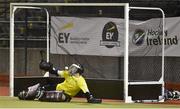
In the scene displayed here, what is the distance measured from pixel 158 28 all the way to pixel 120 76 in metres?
2.30

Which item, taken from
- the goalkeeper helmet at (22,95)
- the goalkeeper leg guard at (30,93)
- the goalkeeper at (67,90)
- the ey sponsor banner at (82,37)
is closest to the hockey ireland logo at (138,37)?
the ey sponsor banner at (82,37)

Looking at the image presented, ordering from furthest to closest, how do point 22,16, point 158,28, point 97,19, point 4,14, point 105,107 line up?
point 4,14 < point 22,16 < point 97,19 < point 158,28 < point 105,107

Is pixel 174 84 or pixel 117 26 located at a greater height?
pixel 117 26

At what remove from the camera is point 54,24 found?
16.9m

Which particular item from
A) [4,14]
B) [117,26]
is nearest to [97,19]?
[117,26]

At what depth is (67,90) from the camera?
13.9 meters

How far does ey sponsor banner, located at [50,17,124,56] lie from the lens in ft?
54.2

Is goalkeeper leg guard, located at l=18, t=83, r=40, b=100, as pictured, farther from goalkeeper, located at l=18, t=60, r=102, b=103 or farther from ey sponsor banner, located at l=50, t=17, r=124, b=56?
ey sponsor banner, located at l=50, t=17, r=124, b=56

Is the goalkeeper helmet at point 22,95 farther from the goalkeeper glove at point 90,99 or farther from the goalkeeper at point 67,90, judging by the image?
the goalkeeper glove at point 90,99

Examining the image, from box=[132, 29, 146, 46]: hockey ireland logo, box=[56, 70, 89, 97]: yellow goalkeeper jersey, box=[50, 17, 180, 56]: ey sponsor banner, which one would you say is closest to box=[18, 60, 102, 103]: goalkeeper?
box=[56, 70, 89, 97]: yellow goalkeeper jersey

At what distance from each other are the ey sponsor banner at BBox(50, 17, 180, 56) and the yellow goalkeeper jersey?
7.94 feet

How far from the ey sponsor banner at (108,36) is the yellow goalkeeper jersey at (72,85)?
7.94 ft

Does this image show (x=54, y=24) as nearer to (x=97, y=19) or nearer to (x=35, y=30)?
(x=97, y=19)

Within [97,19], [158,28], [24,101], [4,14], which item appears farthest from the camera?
[4,14]
